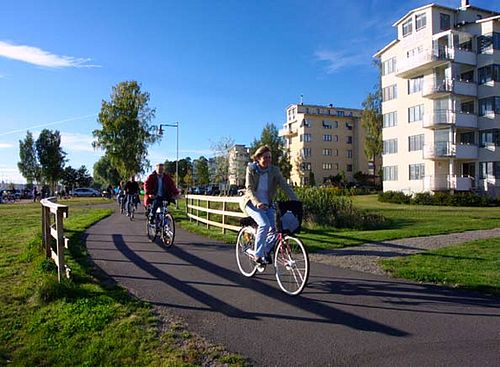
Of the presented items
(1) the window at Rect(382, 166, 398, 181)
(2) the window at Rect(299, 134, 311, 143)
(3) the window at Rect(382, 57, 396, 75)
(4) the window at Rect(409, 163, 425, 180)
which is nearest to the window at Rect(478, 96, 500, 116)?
(4) the window at Rect(409, 163, 425, 180)

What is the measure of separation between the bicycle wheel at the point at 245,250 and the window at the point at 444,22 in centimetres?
4282

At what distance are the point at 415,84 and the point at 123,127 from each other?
29.2 metres

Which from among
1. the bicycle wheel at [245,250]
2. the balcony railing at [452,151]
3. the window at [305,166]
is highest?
the window at [305,166]

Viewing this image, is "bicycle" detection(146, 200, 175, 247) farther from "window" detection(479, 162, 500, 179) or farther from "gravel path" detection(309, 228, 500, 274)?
"window" detection(479, 162, 500, 179)

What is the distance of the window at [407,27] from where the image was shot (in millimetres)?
46312

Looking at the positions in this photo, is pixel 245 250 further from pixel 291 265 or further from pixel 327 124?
pixel 327 124

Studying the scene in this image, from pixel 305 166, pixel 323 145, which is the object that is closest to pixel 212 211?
pixel 305 166

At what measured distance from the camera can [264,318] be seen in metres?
5.26

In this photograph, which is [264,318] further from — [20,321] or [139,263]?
[139,263]

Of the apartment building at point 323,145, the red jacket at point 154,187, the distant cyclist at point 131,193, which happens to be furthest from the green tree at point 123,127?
the apartment building at point 323,145

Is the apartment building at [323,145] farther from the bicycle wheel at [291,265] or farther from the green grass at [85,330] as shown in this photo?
the green grass at [85,330]

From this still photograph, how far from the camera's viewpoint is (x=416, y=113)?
4612cm

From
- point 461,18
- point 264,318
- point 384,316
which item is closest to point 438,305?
point 384,316

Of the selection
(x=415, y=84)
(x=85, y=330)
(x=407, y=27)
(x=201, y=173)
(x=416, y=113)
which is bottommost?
(x=85, y=330)
